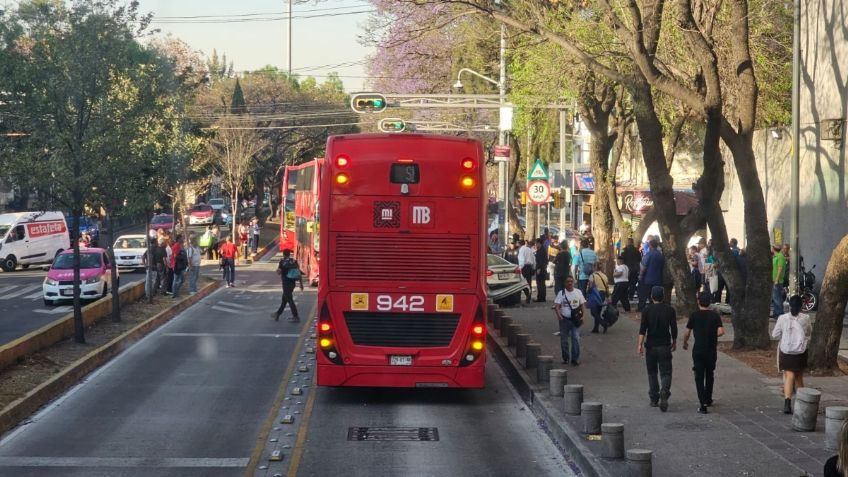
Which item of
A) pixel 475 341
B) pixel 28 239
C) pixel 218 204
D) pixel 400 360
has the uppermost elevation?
pixel 218 204

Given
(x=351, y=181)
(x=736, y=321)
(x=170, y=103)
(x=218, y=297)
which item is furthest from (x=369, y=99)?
(x=351, y=181)

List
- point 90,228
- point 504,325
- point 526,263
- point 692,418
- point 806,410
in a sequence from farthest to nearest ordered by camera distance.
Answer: point 90,228 < point 526,263 < point 504,325 < point 692,418 < point 806,410

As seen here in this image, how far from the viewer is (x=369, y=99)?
1255 inches

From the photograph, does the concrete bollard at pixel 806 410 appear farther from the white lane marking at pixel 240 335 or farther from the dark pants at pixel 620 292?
the white lane marking at pixel 240 335

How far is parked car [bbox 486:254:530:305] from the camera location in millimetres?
31234

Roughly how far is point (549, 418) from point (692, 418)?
1871 mm

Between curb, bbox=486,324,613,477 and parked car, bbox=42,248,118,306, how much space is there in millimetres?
14501

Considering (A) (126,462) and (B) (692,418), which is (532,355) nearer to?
(B) (692,418)

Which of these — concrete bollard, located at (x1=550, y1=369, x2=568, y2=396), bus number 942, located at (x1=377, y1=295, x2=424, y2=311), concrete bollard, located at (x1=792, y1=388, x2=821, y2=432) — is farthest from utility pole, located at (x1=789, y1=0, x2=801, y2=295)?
bus number 942, located at (x1=377, y1=295, x2=424, y2=311)

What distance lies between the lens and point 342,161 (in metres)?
16.4

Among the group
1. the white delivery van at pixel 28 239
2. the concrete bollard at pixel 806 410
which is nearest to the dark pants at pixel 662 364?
the concrete bollard at pixel 806 410

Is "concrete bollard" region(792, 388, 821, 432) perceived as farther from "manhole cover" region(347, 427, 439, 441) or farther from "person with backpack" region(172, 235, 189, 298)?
"person with backpack" region(172, 235, 189, 298)

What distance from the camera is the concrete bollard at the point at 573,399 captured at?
1540 cm

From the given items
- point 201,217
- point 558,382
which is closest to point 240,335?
point 558,382
